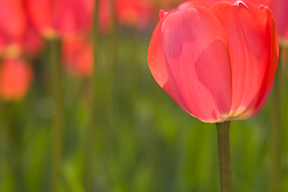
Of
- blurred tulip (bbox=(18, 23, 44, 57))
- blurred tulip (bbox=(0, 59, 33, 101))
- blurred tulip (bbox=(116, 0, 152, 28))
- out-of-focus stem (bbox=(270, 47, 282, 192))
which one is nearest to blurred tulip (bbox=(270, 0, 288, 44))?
out-of-focus stem (bbox=(270, 47, 282, 192))

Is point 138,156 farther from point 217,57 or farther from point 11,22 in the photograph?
point 217,57

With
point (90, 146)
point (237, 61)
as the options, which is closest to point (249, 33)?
point (237, 61)

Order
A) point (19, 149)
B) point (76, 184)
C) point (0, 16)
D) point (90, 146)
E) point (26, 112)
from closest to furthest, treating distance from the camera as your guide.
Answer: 1. point (90, 146)
2. point (0, 16)
3. point (76, 184)
4. point (19, 149)
5. point (26, 112)

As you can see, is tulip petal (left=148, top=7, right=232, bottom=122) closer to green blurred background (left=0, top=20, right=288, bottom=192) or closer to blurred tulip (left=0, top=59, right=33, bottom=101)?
green blurred background (left=0, top=20, right=288, bottom=192)

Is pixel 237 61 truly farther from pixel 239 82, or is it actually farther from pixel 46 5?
pixel 46 5

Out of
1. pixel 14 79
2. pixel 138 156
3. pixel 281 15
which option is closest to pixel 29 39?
pixel 14 79

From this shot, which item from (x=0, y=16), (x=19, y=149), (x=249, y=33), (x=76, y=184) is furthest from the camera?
(x=19, y=149)
